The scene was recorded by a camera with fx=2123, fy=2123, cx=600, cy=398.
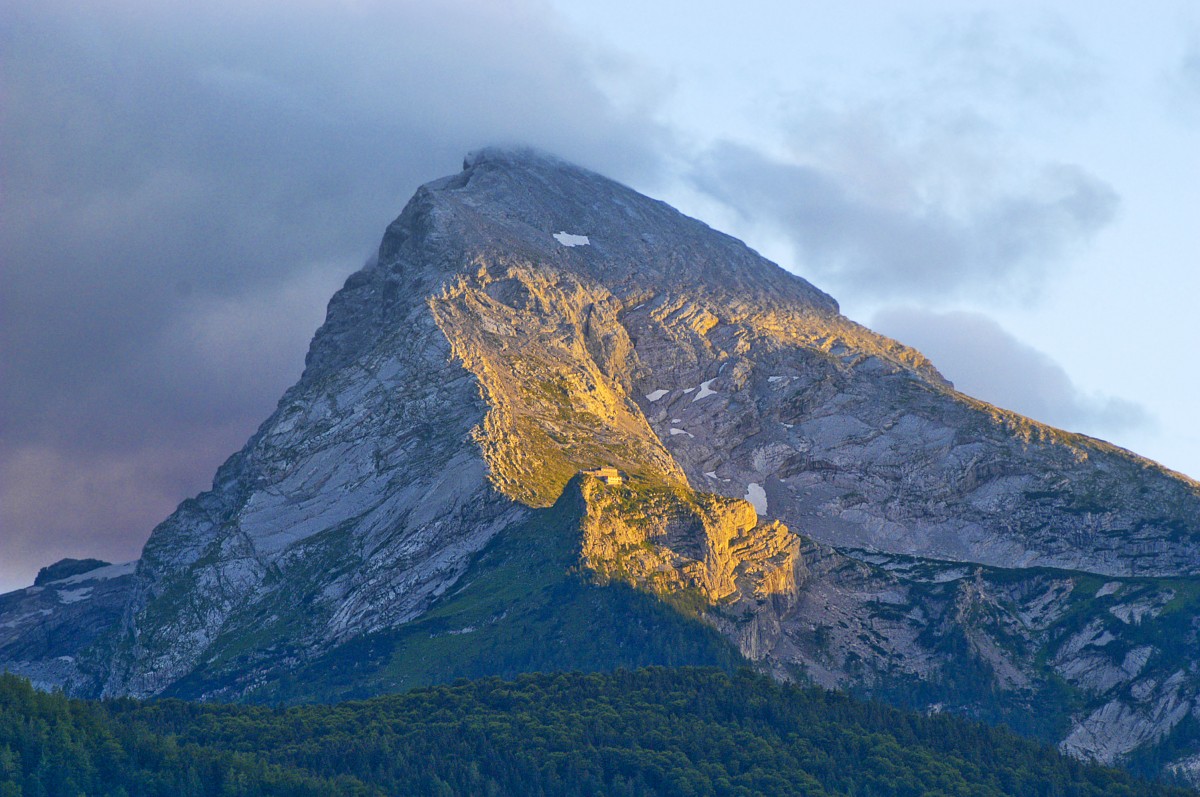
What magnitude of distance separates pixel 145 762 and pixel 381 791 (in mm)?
22222

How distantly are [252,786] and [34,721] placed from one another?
21.7 meters

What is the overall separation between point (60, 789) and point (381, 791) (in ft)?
96.6

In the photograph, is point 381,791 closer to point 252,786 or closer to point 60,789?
point 252,786

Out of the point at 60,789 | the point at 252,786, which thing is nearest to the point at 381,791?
the point at 252,786

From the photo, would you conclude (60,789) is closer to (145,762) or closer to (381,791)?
(145,762)

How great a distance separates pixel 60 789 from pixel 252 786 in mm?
17315

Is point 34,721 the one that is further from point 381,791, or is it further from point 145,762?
point 381,791

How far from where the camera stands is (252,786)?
195625 millimetres

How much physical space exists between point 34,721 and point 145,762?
11.0 m

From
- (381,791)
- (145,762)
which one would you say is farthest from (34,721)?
(381,791)

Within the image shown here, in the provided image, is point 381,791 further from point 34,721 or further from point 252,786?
point 34,721

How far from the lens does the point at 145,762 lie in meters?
199

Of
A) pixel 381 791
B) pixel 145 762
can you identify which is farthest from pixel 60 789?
pixel 381 791
